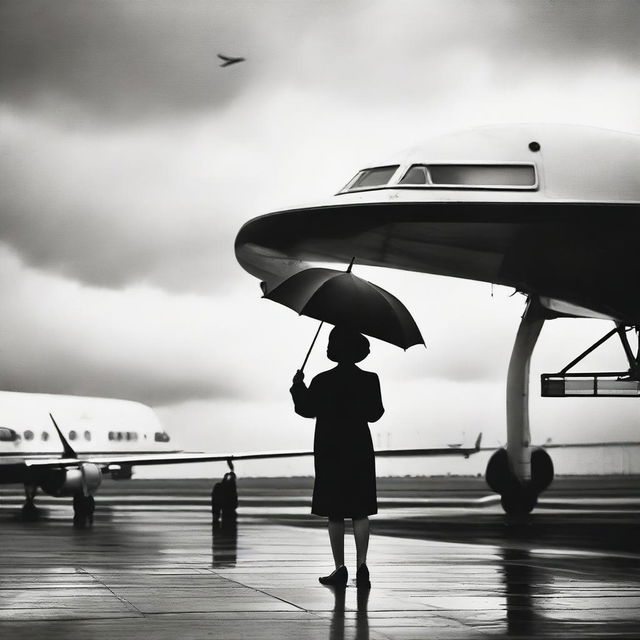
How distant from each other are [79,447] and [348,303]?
955 inches

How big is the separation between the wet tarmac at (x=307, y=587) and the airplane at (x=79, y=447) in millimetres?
7651

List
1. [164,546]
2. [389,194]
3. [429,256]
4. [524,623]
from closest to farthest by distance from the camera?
1. [524,623]
2. [164,546]
3. [389,194]
4. [429,256]

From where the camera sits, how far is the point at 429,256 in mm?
19250

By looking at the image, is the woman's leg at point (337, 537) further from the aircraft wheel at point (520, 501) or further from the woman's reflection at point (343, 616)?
the aircraft wheel at point (520, 501)

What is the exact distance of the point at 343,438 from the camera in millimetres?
9672

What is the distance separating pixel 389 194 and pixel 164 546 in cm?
Result: 629

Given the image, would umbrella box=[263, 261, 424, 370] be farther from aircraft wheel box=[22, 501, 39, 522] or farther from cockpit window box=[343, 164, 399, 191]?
aircraft wheel box=[22, 501, 39, 522]

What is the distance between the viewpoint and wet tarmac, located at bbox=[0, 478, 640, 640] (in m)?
7.07

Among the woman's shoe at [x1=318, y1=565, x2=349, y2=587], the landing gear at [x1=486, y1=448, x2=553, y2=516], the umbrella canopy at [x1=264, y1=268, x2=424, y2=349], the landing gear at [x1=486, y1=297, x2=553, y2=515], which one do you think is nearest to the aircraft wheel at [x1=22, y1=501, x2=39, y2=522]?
the landing gear at [x1=486, y1=448, x2=553, y2=516]

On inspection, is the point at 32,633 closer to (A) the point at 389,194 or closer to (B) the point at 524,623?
(B) the point at 524,623

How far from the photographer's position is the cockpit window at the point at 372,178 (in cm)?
1856

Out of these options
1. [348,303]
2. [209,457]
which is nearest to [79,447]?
[209,457]

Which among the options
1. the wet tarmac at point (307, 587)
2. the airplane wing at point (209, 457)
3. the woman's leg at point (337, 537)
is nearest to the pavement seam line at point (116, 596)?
the wet tarmac at point (307, 587)

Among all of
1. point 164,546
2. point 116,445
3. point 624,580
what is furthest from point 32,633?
point 116,445
